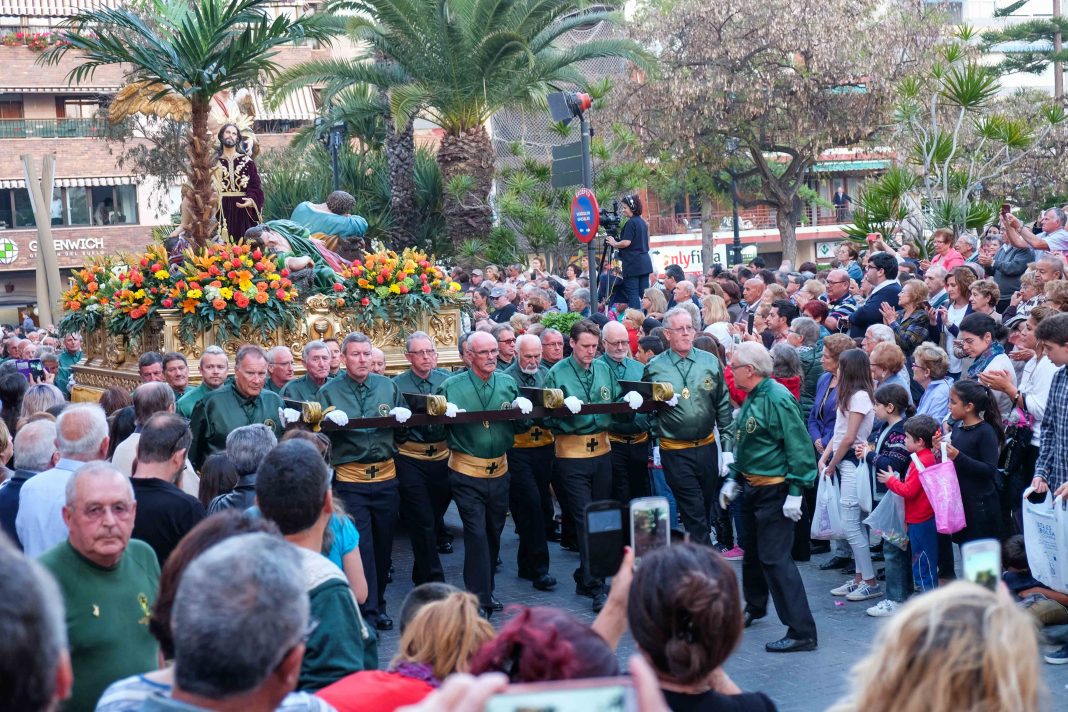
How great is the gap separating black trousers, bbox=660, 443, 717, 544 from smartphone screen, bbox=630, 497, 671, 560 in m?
5.52

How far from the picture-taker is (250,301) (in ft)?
37.4

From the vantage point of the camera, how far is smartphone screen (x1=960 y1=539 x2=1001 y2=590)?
265cm

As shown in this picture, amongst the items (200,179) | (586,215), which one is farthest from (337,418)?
(586,215)

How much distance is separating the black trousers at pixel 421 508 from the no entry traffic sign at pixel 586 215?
5.62 m

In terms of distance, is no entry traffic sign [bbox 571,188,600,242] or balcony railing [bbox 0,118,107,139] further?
balcony railing [bbox 0,118,107,139]

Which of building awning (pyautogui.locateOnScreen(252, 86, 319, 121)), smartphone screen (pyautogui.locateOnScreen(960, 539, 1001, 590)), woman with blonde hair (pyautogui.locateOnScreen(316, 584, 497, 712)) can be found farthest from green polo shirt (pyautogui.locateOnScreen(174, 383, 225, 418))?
building awning (pyautogui.locateOnScreen(252, 86, 319, 121))

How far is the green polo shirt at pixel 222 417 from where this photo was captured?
831cm

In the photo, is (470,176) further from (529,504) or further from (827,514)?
(827,514)

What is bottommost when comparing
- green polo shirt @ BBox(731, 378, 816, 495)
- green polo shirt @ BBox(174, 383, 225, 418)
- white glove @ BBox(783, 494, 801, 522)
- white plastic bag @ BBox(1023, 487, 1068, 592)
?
white plastic bag @ BBox(1023, 487, 1068, 592)

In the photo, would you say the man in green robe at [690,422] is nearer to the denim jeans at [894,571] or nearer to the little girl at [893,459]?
the little girl at [893,459]

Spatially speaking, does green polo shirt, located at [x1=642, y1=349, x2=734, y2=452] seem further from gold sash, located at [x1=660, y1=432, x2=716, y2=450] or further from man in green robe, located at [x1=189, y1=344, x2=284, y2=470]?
man in green robe, located at [x1=189, y1=344, x2=284, y2=470]

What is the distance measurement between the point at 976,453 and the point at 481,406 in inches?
134

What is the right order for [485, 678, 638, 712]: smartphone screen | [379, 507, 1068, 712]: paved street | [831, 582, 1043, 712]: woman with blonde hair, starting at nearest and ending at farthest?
[485, 678, 638, 712]: smartphone screen < [831, 582, 1043, 712]: woman with blonde hair < [379, 507, 1068, 712]: paved street

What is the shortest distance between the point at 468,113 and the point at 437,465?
49.5 feet
